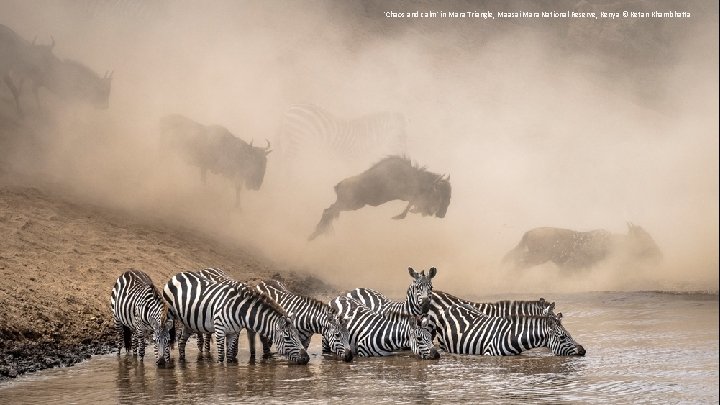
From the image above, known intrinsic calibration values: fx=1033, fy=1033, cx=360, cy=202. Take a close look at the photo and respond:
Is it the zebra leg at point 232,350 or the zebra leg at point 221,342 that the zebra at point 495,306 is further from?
the zebra leg at point 221,342

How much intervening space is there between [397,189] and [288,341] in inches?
544

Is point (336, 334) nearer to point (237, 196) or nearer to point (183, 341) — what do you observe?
point (183, 341)

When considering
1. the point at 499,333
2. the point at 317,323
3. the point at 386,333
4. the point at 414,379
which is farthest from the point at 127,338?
the point at 499,333

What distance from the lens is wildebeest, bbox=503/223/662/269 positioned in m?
23.2

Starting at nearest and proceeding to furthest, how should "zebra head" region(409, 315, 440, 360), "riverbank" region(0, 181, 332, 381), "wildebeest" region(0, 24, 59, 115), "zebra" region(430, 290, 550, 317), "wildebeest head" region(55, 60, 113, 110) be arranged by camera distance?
"zebra head" region(409, 315, 440, 360)
"riverbank" region(0, 181, 332, 381)
"zebra" region(430, 290, 550, 317)
"wildebeest" region(0, 24, 59, 115)
"wildebeest head" region(55, 60, 113, 110)

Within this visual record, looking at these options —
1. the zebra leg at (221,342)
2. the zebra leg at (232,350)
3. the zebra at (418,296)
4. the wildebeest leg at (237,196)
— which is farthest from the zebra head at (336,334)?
the wildebeest leg at (237,196)

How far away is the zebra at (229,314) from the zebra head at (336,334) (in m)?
0.43

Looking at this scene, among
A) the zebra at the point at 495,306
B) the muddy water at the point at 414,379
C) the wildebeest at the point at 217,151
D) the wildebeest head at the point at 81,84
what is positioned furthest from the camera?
the wildebeest at the point at 217,151

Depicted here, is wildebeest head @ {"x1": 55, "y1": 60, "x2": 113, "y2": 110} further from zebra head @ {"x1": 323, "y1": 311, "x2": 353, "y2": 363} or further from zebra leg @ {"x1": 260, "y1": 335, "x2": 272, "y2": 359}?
zebra head @ {"x1": 323, "y1": 311, "x2": 353, "y2": 363}

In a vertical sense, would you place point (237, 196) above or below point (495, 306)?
above

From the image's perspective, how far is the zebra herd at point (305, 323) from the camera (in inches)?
438

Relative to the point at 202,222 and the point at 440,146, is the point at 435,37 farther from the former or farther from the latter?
the point at 202,222

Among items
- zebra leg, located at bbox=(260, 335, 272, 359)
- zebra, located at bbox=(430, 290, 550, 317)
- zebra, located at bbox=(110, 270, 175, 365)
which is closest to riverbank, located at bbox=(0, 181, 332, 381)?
zebra, located at bbox=(110, 270, 175, 365)

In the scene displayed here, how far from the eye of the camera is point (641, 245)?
2323cm
